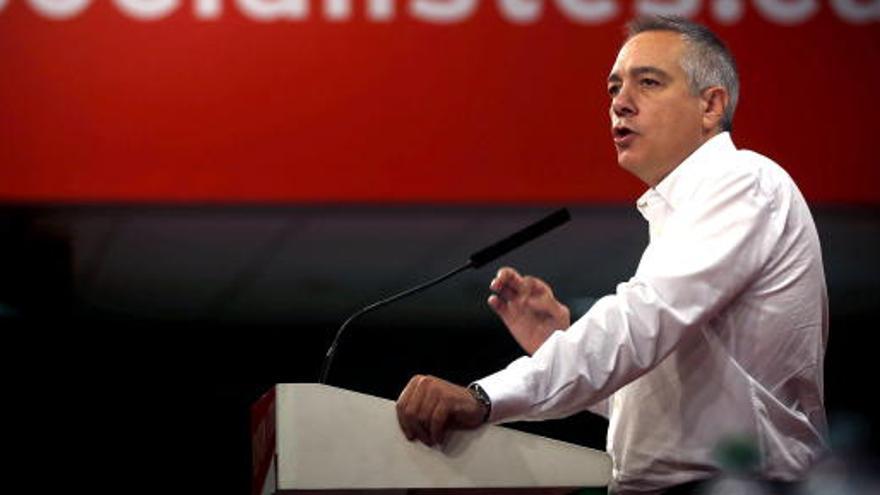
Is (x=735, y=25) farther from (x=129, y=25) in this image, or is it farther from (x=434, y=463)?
(x=434, y=463)

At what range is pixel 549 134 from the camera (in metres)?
3.00

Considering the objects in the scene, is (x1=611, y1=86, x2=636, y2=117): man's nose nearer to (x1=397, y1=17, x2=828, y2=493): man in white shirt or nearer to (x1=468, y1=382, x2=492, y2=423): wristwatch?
(x1=397, y1=17, x2=828, y2=493): man in white shirt

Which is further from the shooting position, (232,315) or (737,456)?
(232,315)

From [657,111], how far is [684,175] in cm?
11

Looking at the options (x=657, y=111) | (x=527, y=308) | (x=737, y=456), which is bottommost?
(x=737, y=456)

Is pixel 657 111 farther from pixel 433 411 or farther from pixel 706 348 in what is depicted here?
pixel 433 411

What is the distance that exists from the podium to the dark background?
2130 millimetres

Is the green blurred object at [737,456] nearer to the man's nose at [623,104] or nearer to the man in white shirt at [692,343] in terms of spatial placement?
the man in white shirt at [692,343]

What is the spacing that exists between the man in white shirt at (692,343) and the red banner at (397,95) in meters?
1.01

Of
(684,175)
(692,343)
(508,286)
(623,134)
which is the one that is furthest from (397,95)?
(692,343)

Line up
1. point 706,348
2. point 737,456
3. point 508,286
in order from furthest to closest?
point 508,286
point 706,348
point 737,456

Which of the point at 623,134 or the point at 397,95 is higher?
the point at 397,95

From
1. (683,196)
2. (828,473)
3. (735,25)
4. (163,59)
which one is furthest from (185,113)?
(828,473)

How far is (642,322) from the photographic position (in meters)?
1.73
